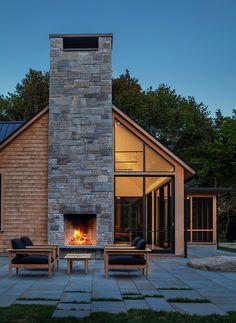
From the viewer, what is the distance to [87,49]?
54.5 feet

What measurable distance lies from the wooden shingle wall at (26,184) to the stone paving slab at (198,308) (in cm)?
938

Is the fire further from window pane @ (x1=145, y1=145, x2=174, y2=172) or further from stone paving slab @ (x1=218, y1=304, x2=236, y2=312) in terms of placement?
stone paving slab @ (x1=218, y1=304, x2=236, y2=312)

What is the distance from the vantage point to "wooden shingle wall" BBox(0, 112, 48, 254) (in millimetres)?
16117

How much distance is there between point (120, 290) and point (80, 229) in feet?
24.6

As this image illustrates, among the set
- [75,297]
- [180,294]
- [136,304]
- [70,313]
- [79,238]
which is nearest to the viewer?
[70,313]

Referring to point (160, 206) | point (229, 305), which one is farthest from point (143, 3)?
point (229, 305)

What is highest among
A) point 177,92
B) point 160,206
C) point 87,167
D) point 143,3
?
point 177,92

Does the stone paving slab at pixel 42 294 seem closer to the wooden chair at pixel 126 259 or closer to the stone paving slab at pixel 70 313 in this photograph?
the stone paving slab at pixel 70 313

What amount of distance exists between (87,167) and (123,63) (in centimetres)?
2539

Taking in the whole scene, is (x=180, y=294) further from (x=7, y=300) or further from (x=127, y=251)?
(x=7, y=300)

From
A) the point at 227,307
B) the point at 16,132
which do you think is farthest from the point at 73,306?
the point at 16,132

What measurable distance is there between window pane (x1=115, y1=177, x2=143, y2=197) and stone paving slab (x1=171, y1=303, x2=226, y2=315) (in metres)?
9.16

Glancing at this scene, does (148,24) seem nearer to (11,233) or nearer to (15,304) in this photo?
(11,233)

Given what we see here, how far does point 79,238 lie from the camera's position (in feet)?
52.4
